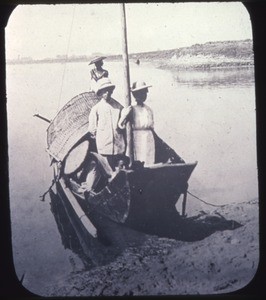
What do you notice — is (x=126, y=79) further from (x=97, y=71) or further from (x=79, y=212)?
(x=79, y=212)

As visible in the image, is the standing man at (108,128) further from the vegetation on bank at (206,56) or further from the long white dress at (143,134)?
the vegetation on bank at (206,56)

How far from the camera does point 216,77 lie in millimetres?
1899

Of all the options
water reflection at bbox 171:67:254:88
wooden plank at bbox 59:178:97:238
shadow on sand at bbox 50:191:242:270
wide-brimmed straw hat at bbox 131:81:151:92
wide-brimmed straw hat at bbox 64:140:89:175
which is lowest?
shadow on sand at bbox 50:191:242:270

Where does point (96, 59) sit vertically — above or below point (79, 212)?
above

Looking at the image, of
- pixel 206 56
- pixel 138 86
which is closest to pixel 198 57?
pixel 206 56

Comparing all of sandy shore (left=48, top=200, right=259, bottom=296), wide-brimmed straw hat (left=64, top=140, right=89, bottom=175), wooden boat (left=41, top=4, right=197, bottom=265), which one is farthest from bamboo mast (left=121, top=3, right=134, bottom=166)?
sandy shore (left=48, top=200, right=259, bottom=296)

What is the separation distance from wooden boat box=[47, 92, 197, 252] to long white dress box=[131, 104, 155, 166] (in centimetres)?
2

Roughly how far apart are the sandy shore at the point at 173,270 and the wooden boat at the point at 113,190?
0.25ft

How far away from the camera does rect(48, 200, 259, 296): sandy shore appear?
187cm

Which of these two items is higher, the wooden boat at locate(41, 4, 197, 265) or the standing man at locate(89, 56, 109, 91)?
the standing man at locate(89, 56, 109, 91)

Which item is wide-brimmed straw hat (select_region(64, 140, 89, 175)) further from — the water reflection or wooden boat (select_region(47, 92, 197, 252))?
the water reflection

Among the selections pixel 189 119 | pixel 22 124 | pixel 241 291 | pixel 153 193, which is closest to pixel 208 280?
pixel 241 291

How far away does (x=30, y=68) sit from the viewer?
6.06 ft

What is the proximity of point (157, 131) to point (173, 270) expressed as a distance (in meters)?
0.43
